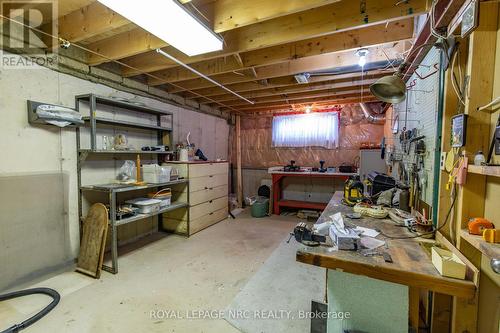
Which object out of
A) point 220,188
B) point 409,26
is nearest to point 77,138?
point 220,188

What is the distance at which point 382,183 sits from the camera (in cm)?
243

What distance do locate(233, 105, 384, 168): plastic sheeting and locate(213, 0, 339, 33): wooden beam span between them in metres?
3.57

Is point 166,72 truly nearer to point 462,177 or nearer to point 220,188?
point 220,188

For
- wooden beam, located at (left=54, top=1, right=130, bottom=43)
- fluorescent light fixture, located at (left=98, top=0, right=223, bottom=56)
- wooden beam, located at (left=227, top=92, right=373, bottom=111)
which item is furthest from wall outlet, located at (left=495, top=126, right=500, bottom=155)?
wooden beam, located at (left=227, top=92, right=373, bottom=111)

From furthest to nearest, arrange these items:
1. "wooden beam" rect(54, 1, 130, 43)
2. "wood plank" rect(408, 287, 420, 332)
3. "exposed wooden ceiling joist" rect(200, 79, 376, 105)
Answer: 1. "exposed wooden ceiling joist" rect(200, 79, 376, 105)
2. "wooden beam" rect(54, 1, 130, 43)
3. "wood plank" rect(408, 287, 420, 332)

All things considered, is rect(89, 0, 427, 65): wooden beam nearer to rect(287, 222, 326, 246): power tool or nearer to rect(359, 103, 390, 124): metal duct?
rect(287, 222, 326, 246): power tool

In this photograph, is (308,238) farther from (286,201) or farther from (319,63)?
(286,201)

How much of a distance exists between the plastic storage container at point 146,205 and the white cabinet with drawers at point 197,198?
0.65m

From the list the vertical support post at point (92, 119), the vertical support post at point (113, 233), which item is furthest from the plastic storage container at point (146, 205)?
the vertical support post at point (92, 119)

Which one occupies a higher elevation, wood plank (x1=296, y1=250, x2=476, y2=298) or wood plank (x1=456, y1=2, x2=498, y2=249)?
wood plank (x1=456, y1=2, x2=498, y2=249)

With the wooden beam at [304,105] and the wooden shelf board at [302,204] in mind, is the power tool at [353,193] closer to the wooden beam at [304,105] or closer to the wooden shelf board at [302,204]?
the wooden shelf board at [302,204]

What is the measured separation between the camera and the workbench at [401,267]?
919mm

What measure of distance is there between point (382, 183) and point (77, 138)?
346cm

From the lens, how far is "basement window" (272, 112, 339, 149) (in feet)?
15.8
